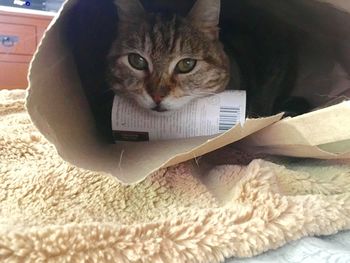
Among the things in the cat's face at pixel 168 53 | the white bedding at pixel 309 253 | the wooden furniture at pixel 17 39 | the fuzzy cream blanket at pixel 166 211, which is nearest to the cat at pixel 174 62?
the cat's face at pixel 168 53

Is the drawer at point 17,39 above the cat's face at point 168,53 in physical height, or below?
below

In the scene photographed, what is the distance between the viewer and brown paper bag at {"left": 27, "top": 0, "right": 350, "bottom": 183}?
55 centimetres

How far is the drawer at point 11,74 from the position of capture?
8.36 feet

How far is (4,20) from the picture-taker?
8.07 feet

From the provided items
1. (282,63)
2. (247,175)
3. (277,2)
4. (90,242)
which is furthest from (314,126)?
(282,63)

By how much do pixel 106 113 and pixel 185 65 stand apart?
0.22m

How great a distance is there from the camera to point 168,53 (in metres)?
0.98

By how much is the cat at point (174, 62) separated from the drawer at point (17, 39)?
169 centimetres

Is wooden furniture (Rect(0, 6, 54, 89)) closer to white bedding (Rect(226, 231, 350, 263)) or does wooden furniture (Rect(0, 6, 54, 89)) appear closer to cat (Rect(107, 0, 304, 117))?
cat (Rect(107, 0, 304, 117))

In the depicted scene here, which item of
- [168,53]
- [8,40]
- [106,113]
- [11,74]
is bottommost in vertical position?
[11,74]

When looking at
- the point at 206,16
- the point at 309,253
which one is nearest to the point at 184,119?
the point at 206,16

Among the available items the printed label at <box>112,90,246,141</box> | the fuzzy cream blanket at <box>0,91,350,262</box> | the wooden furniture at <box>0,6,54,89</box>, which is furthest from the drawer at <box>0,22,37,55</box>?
the fuzzy cream blanket at <box>0,91,350,262</box>

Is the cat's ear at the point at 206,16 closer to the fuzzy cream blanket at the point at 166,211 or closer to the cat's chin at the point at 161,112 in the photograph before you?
the cat's chin at the point at 161,112

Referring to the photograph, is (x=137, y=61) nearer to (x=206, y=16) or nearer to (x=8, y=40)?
(x=206, y=16)
